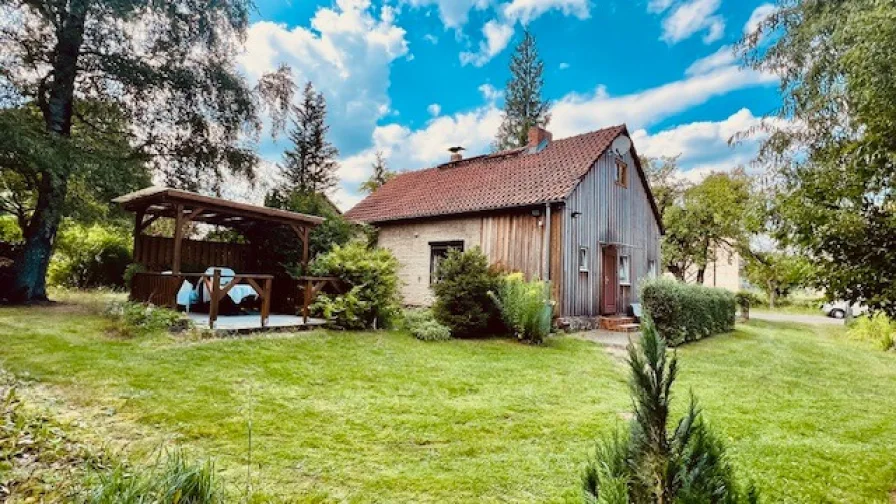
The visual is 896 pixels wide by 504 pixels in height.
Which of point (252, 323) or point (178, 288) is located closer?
point (178, 288)

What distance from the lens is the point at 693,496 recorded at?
1.41m

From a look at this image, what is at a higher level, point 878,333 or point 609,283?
point 609,283

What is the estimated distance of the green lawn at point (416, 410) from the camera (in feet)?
10.3

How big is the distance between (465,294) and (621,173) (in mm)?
7960

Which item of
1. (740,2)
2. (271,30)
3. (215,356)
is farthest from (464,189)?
(215,356)

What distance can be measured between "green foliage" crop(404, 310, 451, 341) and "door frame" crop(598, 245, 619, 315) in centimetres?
592

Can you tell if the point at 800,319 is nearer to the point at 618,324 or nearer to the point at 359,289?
the point at 618,324

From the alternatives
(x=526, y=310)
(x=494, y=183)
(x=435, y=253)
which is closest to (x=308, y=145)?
(x=435, y=253)

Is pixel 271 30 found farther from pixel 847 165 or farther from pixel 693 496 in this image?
pixel 693 496

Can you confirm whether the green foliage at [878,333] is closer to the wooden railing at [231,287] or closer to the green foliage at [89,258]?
the wooden railing at [231,287]

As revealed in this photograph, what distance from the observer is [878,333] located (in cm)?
1219

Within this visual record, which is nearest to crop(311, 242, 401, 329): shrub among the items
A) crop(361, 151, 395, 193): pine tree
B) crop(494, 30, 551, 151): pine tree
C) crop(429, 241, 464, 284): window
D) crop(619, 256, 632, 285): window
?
crop(429, 241, 464, 284): window

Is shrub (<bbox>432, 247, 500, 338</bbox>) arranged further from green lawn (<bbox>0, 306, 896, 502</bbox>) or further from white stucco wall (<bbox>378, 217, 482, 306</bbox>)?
white stucco wall (<bbox>378, 217, 482, 306</bbox>)

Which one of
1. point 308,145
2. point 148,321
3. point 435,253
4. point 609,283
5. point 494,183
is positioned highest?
point 308,145
